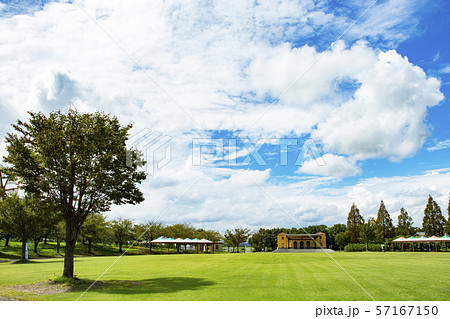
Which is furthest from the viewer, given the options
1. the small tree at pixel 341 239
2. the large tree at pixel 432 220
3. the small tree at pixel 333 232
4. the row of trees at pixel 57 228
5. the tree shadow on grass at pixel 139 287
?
the small tree at pixel 333 232

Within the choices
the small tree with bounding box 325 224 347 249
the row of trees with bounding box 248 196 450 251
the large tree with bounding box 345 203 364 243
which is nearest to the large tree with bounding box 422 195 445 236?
the row of trees with bounding box 248 196 450 251

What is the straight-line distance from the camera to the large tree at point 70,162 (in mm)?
17859

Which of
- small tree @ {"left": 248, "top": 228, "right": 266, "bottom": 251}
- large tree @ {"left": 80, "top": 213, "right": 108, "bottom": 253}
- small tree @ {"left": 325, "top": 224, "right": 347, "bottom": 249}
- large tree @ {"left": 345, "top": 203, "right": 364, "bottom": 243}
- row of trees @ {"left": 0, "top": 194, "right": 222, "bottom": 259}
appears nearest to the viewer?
row of trees @ {"left": 0, "top": 194, "right": 222, "bottom": 259}

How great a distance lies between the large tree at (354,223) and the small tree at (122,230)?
213 ft

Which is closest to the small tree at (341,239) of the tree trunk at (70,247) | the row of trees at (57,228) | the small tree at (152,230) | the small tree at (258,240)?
the small tree at (258,240)

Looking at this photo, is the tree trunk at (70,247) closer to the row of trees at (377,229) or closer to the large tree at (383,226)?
the row of trees at (377,229)

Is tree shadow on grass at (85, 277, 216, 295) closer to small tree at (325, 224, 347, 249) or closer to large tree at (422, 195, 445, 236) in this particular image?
large tree at (422, 195, 445, 236)

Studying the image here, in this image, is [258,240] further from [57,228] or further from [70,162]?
[70,162]

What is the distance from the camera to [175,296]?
13.6 m

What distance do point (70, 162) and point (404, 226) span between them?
9271cm

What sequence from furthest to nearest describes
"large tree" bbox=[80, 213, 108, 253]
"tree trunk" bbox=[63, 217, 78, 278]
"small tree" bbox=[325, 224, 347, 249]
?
"small tree" bbox=[325, 224, 347, 249]
"large tree" bbox=[80, 213, 108, 253]
"tree trunk" bbox=[63, 217, 78, 278]

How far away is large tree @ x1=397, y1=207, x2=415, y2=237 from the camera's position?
87225mm
